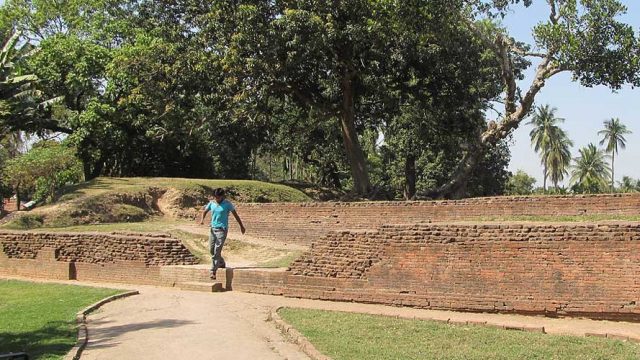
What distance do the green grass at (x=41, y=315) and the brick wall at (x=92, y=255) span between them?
869 mm

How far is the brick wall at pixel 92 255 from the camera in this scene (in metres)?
12.6

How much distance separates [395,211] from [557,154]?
44.6m

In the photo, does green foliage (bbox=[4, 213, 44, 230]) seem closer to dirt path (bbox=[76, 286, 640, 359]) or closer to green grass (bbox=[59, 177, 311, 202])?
green grass (bbox=[59, 177, 311, 202])

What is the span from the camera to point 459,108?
24.3 m

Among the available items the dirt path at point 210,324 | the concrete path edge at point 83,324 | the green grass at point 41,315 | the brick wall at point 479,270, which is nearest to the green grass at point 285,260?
the brick wall at point 479,270

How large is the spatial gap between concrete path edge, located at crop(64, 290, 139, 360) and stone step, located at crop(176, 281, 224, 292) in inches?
32.0

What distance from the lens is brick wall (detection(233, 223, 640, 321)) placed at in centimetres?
920

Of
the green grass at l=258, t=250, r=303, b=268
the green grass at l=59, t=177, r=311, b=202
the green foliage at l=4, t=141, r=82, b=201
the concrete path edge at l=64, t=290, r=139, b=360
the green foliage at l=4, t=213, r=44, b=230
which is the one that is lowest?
the concrete path edge at l=64, t=290, r=139, b=360

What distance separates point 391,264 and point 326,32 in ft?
42.0

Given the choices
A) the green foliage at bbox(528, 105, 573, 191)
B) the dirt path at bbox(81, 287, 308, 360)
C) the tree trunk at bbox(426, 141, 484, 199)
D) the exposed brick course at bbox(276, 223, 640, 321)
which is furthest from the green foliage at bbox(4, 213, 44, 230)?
the green foliage at bbox(528, 105, 573, 191)

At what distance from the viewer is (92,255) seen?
44.4 ft

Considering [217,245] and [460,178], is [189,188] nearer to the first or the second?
[460,178]

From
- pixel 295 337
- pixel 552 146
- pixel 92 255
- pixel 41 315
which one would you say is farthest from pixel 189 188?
pixel 552 146

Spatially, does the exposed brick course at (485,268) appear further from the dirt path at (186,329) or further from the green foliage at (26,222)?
the green foliage at (26,222)
